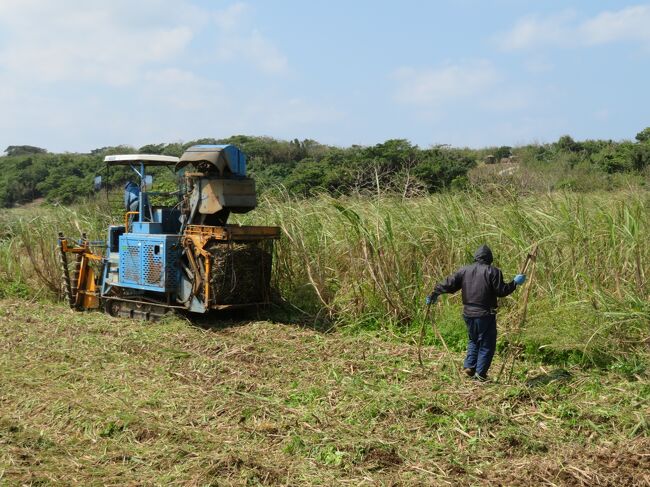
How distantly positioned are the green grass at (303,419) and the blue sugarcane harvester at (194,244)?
4.45 ft

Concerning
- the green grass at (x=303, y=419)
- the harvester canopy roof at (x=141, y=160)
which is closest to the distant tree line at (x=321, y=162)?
the harvester canopy roof at (x=141, y=160)

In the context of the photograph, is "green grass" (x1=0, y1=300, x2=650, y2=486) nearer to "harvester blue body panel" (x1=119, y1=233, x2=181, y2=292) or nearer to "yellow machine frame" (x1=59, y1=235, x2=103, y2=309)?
"harvester blue body panel" (x1=119, y1=233, x2=181, y2=292)

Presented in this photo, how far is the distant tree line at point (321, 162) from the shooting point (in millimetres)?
16312

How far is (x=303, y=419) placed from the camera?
5.86m

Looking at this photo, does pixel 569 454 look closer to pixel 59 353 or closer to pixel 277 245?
pixel 59 353

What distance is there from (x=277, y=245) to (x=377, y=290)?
2.32 metres

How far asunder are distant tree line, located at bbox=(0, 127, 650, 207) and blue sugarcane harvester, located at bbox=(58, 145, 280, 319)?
2.41 m

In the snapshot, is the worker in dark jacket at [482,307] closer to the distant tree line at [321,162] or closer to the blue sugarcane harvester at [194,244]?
the blue sugarcane harvester at [194,244]

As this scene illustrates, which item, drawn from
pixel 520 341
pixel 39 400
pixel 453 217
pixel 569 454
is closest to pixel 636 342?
pixel 520 341

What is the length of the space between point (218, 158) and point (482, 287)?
4310mm

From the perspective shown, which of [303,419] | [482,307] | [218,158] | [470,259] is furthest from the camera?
[218,158]

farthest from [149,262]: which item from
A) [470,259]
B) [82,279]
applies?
[470,259]

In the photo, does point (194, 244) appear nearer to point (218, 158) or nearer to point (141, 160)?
point (218, 158)

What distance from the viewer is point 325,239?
10.1 meters
